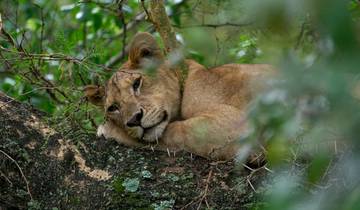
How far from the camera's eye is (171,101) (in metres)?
4.73

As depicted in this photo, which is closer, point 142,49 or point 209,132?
point 209,132

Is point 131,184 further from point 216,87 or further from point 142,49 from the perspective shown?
point 142,49

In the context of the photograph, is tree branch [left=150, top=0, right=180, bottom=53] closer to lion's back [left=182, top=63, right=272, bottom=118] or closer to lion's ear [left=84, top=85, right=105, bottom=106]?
lion's back [left=182, top=63, right=272, bottom=118]

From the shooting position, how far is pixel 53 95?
16.7ft

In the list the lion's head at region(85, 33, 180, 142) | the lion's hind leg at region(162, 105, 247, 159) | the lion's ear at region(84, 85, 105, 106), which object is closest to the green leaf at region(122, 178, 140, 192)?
the lion's hind leg at region(162, 105, 247, 159)

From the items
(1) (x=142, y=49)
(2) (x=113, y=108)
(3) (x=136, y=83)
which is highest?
(1) (x=142, y=49)

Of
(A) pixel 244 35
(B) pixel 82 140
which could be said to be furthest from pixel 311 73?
(A) pixel 244 35

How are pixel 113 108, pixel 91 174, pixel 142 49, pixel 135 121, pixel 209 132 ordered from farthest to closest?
pixel 142 49 < pixel 113 108 < pixel 135 121 < pixel 209 132 < pixel 91 174

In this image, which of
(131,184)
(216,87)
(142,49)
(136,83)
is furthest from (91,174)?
(142,49)

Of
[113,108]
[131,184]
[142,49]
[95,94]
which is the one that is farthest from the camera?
[142,49]

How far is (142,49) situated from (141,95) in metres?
0.44

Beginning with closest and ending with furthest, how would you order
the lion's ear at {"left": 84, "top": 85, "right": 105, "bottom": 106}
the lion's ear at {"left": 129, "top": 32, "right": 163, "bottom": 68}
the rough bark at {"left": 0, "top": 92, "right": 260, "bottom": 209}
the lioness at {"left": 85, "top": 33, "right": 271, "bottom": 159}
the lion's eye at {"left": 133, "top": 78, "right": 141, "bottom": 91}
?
1. the rough bark at {"left": 0, "top": 92, "right": 260, "bottom": 209}
2. the lioness at {"left": 85, "top": 33, "right": 271, "bottom": 159}
3. the lion's ear at {"left": 84, "top": 85, "right": 105, "bottom": 106}
4. the lion's eye at {"left": 133, "top": 78, "right": 141, "bottom": 91}
5. the lion's ear at {"left": 129, "top": 32, "right": 163, "bottom": 68}

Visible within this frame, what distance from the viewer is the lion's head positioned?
440 centimetres

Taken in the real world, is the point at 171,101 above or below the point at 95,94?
below
